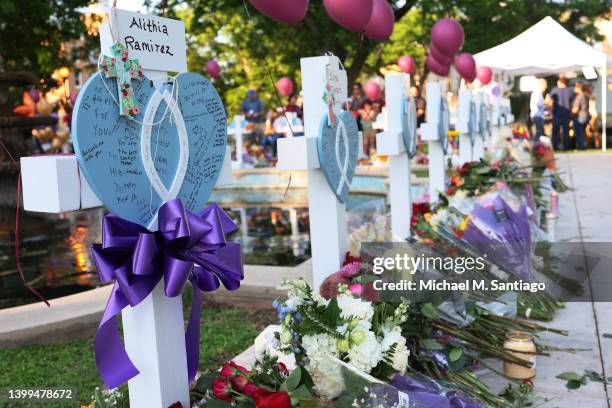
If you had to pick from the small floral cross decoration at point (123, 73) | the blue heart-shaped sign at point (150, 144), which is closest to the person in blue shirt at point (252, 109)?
the blue heart-shaped sign at point (150, 144)

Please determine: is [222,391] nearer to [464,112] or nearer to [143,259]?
[143,259]

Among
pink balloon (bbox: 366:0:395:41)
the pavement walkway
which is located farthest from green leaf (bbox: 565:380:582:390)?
pink balloon (bbox: 366:0:395:41)

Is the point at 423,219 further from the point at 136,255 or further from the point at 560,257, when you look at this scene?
the point at 136,255

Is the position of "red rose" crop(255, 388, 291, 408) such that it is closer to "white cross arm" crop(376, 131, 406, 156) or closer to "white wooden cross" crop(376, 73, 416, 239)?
"white cross arm" crop(376, 131, 406, 156)

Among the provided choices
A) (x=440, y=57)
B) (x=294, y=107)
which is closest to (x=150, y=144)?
(x=440, y=57)

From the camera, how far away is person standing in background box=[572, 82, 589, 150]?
16.7 meters

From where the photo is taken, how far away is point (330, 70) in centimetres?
361

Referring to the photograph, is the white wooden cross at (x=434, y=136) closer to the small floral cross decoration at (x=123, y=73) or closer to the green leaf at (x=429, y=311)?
the green leaf at (x=429, y=311)

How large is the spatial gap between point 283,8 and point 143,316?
2053 mm

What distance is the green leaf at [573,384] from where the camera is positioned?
296cm

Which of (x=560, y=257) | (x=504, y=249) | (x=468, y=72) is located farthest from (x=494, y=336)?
(x=468, y=72)

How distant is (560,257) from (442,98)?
2.10m

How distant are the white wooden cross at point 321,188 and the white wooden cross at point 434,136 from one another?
2022 millimetres

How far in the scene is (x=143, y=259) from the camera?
1.89 m
